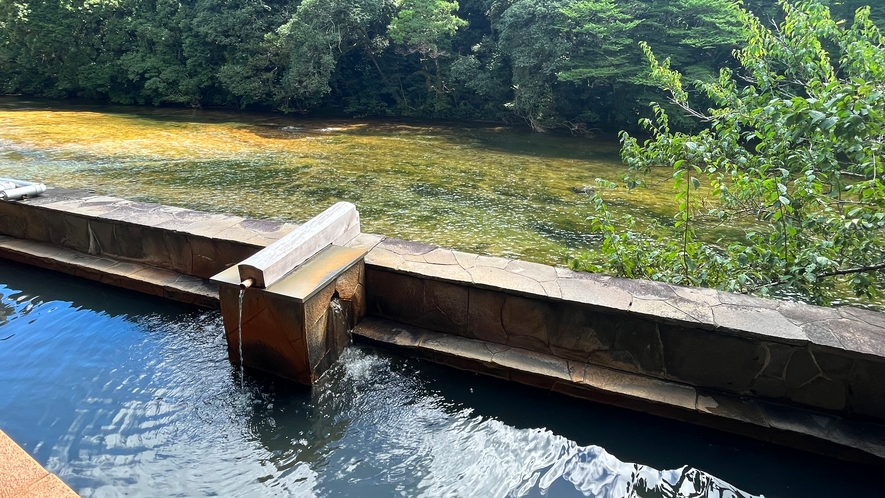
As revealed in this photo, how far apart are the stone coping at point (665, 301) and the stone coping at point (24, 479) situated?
1.97 metres

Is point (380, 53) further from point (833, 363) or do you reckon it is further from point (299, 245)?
point (833, 363)

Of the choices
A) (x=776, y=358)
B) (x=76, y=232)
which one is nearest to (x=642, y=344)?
(x=776, y=358)

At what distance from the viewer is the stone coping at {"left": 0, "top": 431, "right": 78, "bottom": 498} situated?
1.80 metres

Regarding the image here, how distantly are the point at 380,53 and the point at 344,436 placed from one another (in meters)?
16.8

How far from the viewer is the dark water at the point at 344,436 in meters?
2.41

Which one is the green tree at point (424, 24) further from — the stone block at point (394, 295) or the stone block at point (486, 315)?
the stone block at point (486, 315)

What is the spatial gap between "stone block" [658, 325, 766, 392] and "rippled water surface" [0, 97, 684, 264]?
261 centimetres

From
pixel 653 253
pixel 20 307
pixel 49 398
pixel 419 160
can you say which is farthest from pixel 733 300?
pixel 419 160

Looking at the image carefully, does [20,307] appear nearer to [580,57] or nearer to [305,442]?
[305,442]

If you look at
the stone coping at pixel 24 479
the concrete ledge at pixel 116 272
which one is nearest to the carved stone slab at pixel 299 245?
the concrete ledge at pixel 116 272

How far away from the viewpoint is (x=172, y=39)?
1833 centimetres

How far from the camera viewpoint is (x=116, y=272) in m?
4.04

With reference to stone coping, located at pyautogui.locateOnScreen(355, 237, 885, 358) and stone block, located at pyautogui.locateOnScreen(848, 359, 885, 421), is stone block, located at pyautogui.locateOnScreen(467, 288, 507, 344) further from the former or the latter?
stone block, located at pyautogui.locateOnScreen(848, 359, 885, 421)

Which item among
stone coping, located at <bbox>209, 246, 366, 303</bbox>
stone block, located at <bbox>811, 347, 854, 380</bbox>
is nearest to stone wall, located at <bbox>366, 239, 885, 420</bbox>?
stone block, located at <bbox>811, 347, 854, 380</bbox>
